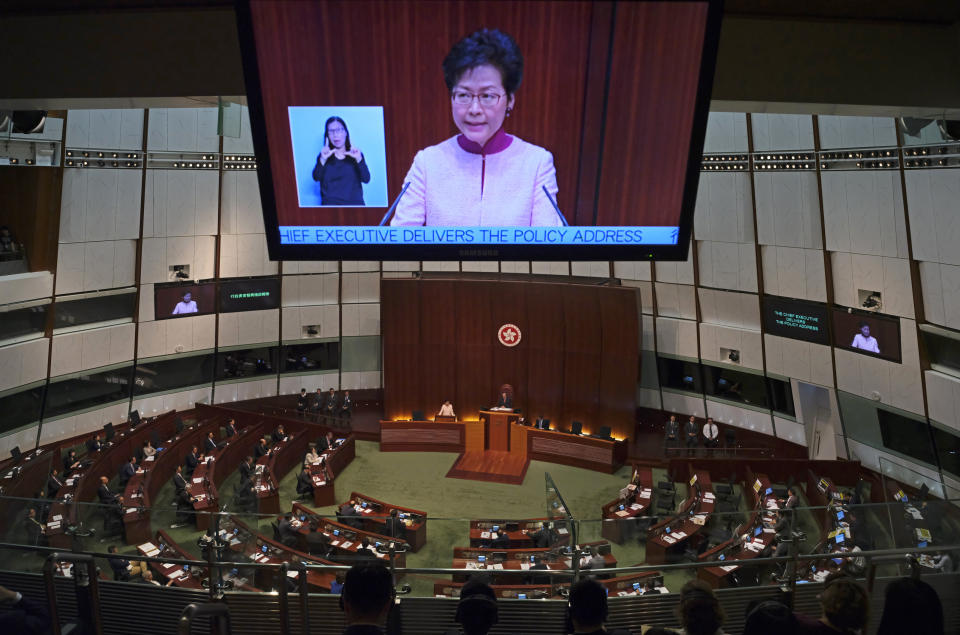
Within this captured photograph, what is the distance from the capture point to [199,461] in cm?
1222

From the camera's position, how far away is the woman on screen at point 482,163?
330 centimetres

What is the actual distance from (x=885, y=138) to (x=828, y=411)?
16.8 feet

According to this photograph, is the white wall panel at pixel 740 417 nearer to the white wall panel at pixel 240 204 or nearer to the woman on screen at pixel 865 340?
the woman on screen at pixel 865 340

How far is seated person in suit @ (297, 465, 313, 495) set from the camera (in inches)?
464

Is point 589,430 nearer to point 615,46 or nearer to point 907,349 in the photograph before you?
point 907,349

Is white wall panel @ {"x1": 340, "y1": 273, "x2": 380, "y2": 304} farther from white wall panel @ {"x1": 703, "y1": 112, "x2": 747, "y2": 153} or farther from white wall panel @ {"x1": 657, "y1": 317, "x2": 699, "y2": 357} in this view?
white wall panel @ {"x1": 703, "y1": 112, "x2": 747, "y2": 153}

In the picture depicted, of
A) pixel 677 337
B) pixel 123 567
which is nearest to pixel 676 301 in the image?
pixel 677 337

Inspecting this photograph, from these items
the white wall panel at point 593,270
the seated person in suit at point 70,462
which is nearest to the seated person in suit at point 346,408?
the seated person in suit at point 70,462

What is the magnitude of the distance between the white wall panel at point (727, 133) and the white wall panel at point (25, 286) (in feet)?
42.6

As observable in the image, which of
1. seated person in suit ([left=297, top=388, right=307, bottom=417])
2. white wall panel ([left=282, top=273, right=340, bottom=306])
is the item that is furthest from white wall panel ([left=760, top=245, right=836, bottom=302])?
seated person in suit ([left=297, top=388, right=307, bottom=417])

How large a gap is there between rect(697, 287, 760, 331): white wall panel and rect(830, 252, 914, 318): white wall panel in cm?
179

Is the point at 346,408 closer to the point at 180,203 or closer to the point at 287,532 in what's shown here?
the point at 180,203

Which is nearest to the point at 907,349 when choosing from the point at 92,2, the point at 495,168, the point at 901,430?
the point at 901,430

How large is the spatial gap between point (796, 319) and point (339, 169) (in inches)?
455
